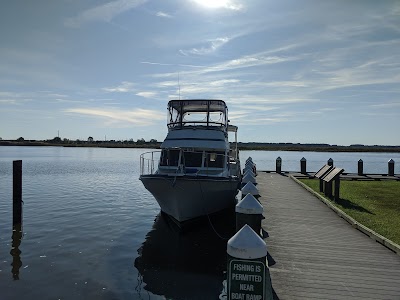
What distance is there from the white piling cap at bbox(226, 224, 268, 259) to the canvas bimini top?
13055mm

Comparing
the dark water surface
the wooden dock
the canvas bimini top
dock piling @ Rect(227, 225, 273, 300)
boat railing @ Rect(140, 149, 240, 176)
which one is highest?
the canvas bimini top

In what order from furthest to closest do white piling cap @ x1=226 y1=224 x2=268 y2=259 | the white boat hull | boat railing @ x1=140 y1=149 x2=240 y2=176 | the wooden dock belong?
boat railing @ x1=140 y1=149 x2=240 y2=176 → the white boat hull → the wooden dock → white piling cap @ x1=226 y1=224 x2=268 y2=259

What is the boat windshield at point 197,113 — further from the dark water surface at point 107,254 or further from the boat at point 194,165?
the dark water surface at point 107,254

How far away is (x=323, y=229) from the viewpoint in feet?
33.8

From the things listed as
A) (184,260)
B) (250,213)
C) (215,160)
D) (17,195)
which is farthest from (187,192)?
(17,195)

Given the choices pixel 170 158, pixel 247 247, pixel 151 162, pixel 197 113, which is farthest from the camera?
pixel 197 113

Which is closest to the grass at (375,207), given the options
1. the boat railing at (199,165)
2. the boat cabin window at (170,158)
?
the boat railing at (199,165)

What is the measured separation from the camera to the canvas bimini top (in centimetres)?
1780

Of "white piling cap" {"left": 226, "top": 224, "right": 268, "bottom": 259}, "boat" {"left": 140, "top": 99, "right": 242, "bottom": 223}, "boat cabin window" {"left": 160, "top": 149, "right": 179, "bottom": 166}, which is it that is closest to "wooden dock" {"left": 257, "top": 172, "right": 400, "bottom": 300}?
"white piling cap" {"left": 226, "top": 224, "right": 268, "bottom": 259}

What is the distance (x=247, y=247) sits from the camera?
4598 mm

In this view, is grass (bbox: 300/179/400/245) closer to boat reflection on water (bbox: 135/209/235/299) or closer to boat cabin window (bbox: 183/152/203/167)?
boat reflection on water (bbox: 135/209/235/299)

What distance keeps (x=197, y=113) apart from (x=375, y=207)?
31.2 ft

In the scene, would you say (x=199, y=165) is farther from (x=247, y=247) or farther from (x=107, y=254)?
(x=247, y=247)

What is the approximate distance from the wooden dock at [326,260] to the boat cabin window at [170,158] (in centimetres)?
541
